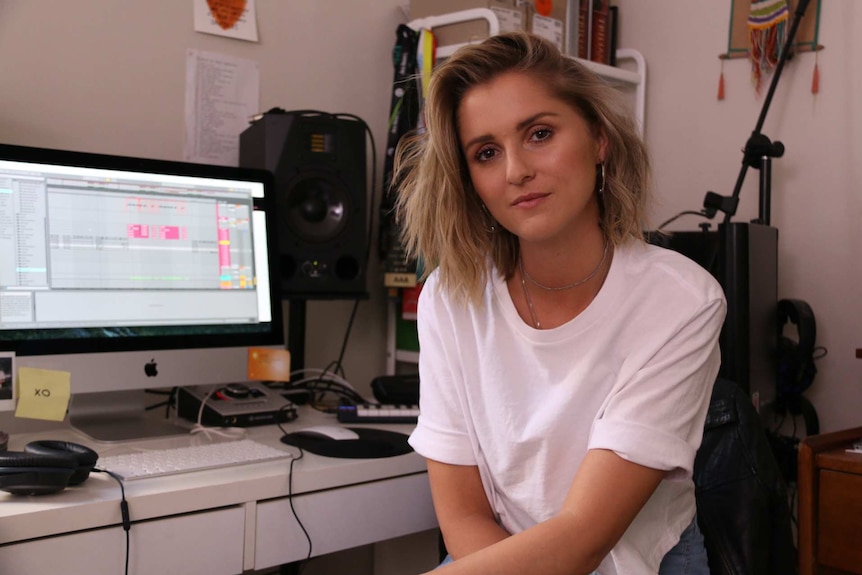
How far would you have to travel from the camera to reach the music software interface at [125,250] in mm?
1344

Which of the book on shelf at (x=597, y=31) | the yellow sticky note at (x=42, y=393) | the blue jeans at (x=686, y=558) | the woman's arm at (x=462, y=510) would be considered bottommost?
the blue jeans at (x=686, y=558)

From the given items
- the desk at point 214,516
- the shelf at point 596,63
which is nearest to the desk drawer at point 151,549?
the desk at point 214,516

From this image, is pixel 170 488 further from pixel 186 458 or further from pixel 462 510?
pixel 462 510

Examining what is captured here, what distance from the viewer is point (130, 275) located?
145 cm

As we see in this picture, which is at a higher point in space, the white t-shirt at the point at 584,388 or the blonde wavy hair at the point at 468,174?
the blonde wavy hair at the point at 468,174

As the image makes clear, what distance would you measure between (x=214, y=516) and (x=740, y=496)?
73 centimetres

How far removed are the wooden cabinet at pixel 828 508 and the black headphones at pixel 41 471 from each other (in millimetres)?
1230

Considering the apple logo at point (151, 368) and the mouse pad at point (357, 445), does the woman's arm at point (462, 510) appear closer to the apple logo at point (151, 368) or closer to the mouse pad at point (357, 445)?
the mouse pad at point (357, 445)

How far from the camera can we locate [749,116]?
2.23 meters

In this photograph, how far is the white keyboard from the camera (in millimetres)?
1173

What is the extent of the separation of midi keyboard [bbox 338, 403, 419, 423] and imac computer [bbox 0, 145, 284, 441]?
206 millimetres

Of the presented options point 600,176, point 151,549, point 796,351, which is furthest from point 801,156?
point 151,549

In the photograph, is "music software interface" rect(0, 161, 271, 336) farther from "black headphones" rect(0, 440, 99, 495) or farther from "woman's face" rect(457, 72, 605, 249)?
"woman's face" rect(457, 72, 605, 249)

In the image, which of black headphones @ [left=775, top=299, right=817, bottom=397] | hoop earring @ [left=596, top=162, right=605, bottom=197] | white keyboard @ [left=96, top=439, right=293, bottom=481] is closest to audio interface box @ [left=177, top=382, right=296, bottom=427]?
white keyboard @ [left=96, top=439, right=293, bottom=481]
